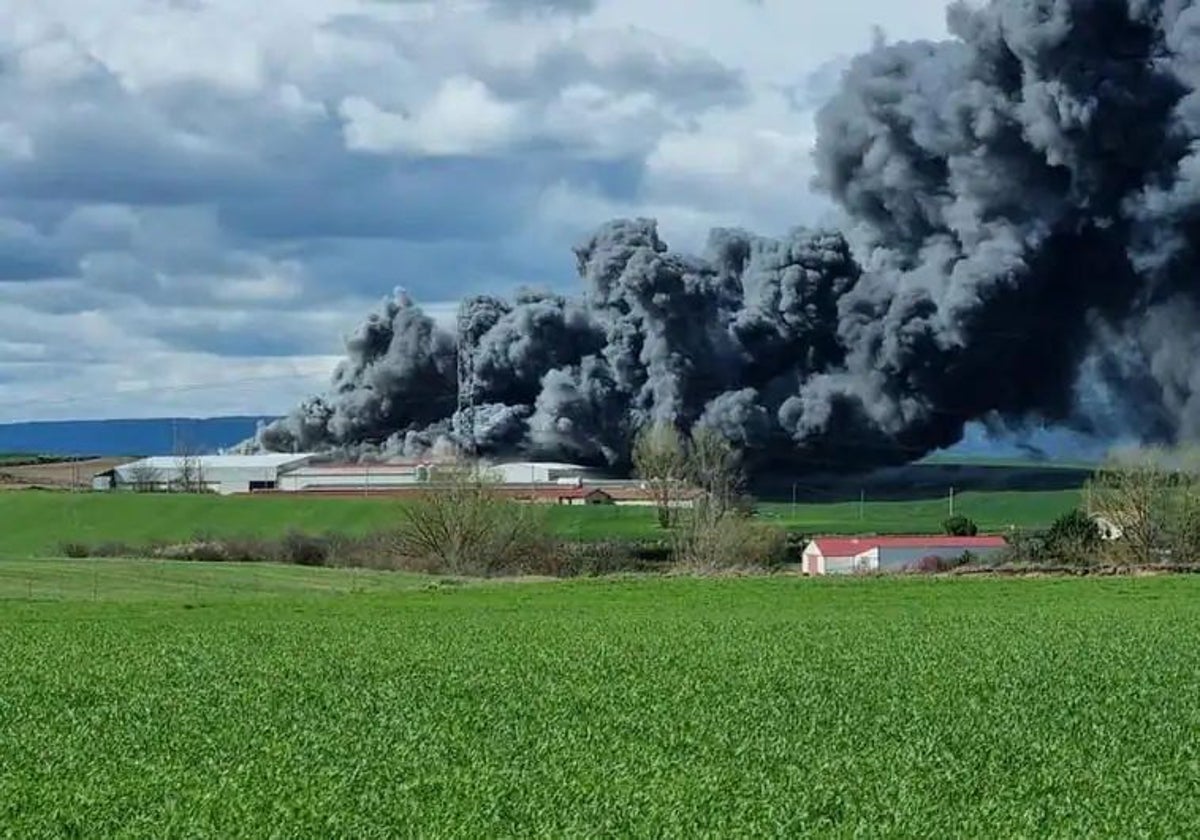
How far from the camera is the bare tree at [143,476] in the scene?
12525 cm

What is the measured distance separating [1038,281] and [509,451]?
32.8 meters

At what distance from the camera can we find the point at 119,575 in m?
64.9

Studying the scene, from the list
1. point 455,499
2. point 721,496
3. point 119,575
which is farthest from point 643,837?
point 721,496

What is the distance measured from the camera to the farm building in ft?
271

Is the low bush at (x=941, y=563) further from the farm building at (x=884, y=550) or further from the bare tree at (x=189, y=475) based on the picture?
the bare tree at (x=189, y=475)

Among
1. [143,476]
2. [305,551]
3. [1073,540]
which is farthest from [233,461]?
[1073,540]

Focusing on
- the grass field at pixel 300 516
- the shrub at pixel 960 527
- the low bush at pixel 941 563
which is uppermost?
the grass field at pixel 300 516

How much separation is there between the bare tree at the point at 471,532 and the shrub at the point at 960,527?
19.8 metres

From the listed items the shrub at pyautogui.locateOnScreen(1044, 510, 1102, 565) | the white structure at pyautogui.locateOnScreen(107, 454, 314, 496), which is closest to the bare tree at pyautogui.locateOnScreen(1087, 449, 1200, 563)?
the shrub at pyautogui.locateOnScreen(1044, 510, 1102, 565)

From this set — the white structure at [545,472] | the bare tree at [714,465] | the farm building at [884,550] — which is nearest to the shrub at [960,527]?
the farm building at [884,550]

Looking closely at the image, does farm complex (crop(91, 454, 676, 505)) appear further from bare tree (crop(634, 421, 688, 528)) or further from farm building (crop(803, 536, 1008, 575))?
farm building (crop(803, 536, 1008, 575))

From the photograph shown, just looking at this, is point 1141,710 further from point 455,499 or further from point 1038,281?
point 1038,281

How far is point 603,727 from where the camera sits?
2380cm

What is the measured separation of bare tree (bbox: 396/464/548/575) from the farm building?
11350mm
